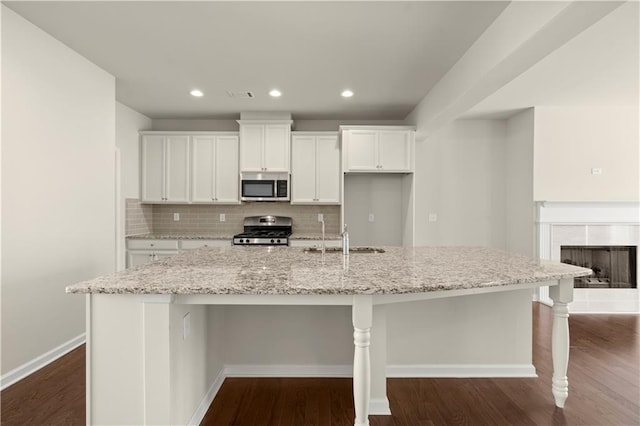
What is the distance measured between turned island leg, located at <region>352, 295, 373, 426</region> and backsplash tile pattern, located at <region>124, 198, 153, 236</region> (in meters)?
4.34

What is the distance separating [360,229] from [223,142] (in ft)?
7.99

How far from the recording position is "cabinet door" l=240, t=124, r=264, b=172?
521 cm

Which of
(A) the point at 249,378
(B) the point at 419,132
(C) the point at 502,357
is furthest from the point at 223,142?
(C) the point at 502,357

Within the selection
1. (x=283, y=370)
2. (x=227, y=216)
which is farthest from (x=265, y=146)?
(x=283, y=370)

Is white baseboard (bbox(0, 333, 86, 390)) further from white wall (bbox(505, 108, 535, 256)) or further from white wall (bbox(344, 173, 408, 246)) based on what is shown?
white wall (bbox(505, 108, 535, 256))

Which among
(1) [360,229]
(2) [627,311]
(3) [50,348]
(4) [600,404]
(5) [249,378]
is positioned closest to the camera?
(4) [600,404]

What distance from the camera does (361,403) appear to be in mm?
1769

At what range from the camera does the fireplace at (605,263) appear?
16.1 feet

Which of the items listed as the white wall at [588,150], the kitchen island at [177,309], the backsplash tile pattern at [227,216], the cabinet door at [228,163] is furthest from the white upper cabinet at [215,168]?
the white wall at [588,150]

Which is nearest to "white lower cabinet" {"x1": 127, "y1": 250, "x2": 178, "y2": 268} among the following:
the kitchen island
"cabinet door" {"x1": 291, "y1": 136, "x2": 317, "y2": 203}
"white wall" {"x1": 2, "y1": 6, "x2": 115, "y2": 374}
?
"white wall" {"x1": 2, "y1": 6, "x2": 115, "y2": 374}

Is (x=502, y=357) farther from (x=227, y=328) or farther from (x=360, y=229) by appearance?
(x=360, y=229)

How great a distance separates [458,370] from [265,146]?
3729 mm

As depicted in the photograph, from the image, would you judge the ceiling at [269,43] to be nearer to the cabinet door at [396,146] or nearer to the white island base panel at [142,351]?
the cabinet door at [396,146]

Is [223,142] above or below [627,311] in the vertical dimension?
above
